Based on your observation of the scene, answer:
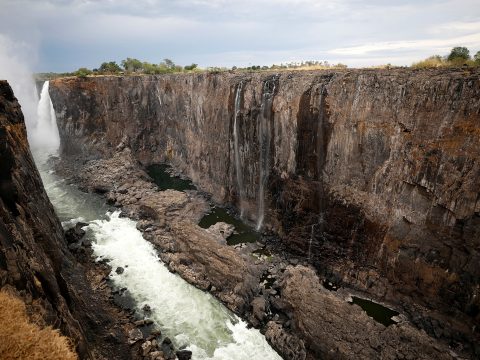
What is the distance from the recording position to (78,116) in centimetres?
3822

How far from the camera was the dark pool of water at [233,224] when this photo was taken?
75.9ft

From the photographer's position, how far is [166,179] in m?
33.8

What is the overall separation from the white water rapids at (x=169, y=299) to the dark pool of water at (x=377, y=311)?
5333mm

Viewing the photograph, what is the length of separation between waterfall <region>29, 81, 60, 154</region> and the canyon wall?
88.2ft

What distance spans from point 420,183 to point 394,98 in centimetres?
435

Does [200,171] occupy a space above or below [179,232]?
above

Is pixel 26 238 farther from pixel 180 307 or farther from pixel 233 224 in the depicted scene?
pixel 233 224

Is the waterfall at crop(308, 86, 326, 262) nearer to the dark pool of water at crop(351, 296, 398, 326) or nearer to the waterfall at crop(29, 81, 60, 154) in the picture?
the dark pool of water at crop(351, 296, 398, 326)

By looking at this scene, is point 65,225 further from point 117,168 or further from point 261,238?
point 261,238

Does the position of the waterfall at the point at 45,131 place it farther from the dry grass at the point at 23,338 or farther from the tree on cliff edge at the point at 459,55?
the tree on cliff edge at the point at 459,55

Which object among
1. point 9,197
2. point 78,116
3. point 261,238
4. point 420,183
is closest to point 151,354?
point 9,197

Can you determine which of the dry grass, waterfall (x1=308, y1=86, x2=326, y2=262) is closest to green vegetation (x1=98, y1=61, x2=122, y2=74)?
waterfall (x1=308, y1=86, x2=326, y2=262)

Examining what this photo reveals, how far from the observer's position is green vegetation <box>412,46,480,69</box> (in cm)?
1773

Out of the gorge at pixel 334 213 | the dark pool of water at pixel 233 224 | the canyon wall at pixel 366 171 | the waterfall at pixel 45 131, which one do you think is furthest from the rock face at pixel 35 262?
the waterfall at pixel 45 131
